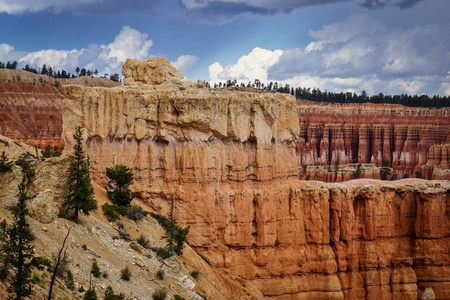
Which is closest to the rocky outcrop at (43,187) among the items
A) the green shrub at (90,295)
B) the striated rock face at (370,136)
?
the green shrub at (90,295)

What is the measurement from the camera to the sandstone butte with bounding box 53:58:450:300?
114 feet

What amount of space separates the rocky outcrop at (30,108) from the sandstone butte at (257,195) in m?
51.8

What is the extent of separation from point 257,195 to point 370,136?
326ft

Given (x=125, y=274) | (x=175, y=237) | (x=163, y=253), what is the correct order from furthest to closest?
1. (x=175, y=237)
2. (x=163, y=253)
3. (x=125, y=274)

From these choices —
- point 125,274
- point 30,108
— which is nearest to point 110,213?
point 125,274

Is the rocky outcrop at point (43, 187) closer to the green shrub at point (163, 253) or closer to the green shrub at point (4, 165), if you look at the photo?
the green shrub at point (4, 165)

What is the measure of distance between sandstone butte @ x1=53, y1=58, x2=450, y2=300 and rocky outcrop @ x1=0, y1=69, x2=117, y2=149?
51.8m

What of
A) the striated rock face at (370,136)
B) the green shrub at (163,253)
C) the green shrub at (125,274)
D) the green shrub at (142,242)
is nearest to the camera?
the green shrub at (125,274)

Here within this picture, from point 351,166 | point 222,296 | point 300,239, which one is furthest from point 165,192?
point 351,166

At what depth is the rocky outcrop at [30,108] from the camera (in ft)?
295

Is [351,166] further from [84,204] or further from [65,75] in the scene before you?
[84,204]

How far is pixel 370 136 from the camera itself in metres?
129

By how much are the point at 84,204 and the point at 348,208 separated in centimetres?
2448

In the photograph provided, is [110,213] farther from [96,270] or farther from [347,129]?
[347,129]
